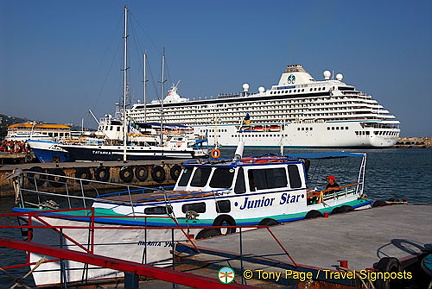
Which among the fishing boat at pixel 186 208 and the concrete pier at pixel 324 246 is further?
the fishing boat at pixel 186 208

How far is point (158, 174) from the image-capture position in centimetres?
3294

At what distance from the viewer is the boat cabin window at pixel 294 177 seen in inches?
536

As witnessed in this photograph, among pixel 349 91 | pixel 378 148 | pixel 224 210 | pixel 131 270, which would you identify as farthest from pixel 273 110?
pixel 131 270

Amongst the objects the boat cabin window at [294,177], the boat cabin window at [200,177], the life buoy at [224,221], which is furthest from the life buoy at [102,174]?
the life buoy at [224,221]

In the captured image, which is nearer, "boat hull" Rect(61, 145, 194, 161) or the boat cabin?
the boat cabin

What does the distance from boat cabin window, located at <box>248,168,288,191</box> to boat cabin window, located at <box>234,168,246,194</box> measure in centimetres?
26

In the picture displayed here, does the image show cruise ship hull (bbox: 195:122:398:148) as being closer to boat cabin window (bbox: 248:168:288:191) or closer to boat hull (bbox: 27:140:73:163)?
boat hull (bbox: 27:140:73:163)

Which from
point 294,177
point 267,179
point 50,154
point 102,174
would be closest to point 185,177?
point 267,179

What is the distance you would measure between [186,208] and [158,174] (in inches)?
855

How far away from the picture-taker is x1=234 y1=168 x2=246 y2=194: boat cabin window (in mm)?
12438

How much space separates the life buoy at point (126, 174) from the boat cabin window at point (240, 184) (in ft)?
66.3

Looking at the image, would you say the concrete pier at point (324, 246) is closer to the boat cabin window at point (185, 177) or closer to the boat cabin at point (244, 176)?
the boat cabin at point (244, 176)

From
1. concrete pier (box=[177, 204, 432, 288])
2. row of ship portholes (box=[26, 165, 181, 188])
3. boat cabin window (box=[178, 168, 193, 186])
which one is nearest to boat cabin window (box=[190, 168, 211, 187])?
boat cabin window (box=[178, 168, 193, 186])

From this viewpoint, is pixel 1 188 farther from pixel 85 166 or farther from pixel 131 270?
pixel 131 270
